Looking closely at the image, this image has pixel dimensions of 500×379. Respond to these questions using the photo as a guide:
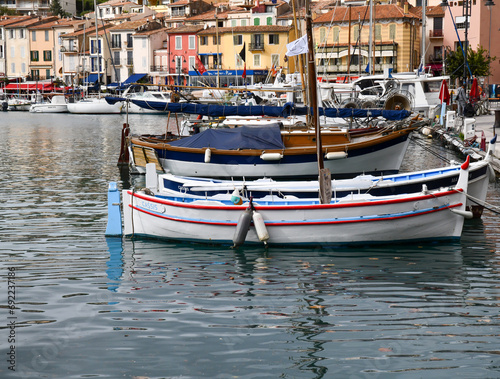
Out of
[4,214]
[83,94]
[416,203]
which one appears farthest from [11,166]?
[83,94]

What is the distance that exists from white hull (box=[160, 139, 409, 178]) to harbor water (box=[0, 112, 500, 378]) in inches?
271

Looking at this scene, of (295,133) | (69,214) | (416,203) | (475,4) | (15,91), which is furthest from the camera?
(15,91)

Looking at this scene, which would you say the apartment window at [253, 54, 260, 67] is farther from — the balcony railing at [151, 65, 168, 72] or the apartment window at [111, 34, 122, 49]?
the apartment window at [111, 34, 122, 49]

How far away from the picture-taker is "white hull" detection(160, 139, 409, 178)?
952 inches

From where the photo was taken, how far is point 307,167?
79.0 ft

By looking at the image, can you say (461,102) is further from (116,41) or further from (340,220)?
(116,41)

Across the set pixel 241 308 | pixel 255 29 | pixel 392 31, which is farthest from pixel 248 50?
pixel 241 308

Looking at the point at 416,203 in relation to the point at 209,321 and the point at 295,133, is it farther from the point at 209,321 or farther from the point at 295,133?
the point at 295,133

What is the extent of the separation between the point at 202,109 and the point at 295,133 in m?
4.32

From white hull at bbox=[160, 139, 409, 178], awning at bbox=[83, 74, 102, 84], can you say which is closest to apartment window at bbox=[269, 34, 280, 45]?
awning at bbox=[83, 74, 102, 84]

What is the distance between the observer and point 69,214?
63.9ft

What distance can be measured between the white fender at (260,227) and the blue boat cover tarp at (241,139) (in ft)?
30.2

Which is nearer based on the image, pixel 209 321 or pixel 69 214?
pixel 209 321

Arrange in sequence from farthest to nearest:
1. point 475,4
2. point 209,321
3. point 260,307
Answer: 1. point 475,4
2. point 260,307
3. point 209,321
